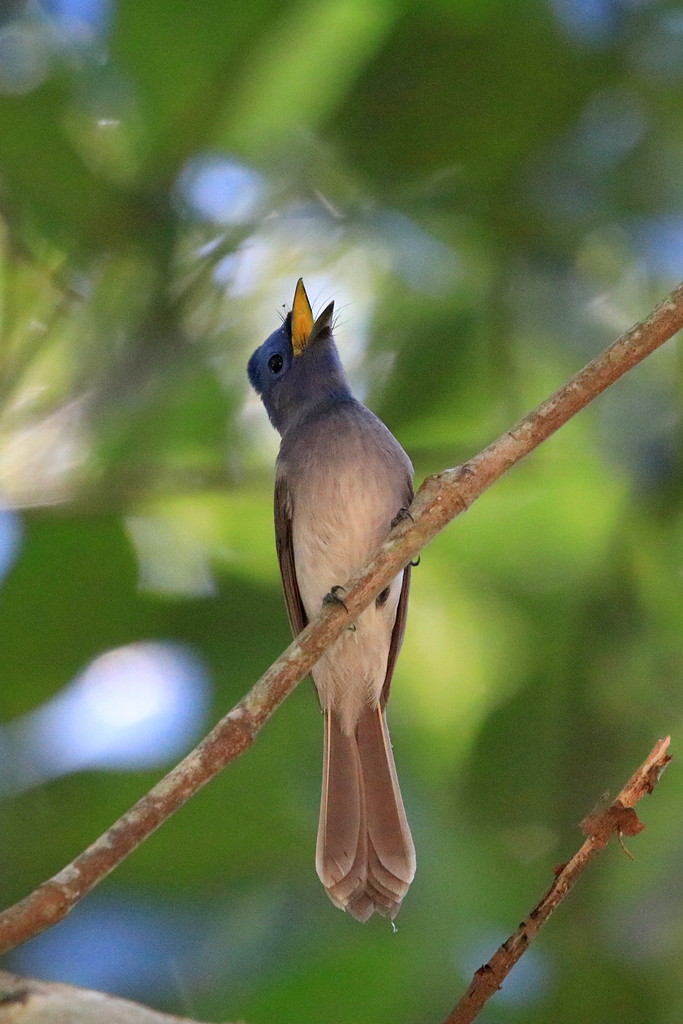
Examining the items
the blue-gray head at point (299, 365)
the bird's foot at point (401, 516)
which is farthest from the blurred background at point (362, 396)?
the bird's foot at point (401, 516)

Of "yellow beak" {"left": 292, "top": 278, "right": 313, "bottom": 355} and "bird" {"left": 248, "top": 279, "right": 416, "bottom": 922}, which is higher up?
"yellow beak" {"left": 292, "top": 278, "right": 313, "bottom": 355}

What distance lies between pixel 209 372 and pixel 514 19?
1.95m

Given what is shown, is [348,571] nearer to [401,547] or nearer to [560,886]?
[401,547]

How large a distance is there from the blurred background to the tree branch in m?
1.83

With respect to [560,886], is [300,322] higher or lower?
higher

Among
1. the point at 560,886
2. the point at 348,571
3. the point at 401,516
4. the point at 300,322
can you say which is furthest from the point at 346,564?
the point at 560,886

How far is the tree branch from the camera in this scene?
8.24ft

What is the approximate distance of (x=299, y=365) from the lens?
4.97 metres

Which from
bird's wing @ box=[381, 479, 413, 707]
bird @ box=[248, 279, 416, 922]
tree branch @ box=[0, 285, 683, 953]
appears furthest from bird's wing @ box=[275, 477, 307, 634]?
tree branch @ box=[0, 285, 683, 953]

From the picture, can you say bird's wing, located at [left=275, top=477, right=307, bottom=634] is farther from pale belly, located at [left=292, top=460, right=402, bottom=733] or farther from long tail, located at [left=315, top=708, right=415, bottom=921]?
long tail, located at [left=315, top=708, right=415, bottom=921]

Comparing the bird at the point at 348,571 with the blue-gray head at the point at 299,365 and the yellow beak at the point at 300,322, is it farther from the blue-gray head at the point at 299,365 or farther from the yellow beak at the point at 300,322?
the yellow beak at the point at 300,322

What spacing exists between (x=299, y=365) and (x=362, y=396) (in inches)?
17.1

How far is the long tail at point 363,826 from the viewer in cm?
385

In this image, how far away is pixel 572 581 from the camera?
509cm
